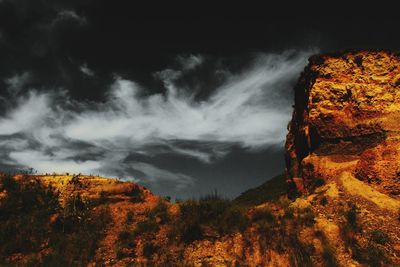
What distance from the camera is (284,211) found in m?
16.7

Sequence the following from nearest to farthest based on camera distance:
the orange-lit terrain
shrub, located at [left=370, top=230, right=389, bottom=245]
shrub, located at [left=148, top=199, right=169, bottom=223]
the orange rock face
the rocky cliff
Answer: shrub, located at [left=370, top=230, right=389, bottom=245], the orange-lit terrain, the rocky cliff, shrub, located at [left=148, top=199, right=169, bottom=223], the orange rock face

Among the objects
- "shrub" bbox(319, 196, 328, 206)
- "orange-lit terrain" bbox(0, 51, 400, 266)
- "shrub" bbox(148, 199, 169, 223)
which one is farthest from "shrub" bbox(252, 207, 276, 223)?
"shrub" bbox(148, 199, 169, 223)

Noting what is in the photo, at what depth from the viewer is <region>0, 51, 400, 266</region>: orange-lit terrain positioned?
47.4 ft

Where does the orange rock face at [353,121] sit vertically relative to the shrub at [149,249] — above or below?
above

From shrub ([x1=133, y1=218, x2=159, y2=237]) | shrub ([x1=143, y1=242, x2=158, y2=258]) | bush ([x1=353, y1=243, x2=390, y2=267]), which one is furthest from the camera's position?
shrub ([x1=133, y1=218, x2=159, y2=237])

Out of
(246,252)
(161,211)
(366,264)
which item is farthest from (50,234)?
(366,264)

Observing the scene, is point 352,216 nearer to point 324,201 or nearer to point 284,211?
point 324,201

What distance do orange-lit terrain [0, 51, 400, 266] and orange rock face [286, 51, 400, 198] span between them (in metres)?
0.05

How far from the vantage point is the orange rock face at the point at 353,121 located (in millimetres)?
17578

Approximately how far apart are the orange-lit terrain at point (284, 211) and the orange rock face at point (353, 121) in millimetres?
54

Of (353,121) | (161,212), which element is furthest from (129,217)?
(353,121)

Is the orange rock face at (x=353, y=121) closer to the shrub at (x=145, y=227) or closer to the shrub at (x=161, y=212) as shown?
the shrub at (x=161, y=212)

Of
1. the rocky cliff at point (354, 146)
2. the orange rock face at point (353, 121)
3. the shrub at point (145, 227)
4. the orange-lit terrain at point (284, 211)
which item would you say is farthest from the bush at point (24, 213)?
the orange rock face at point (353, 121)

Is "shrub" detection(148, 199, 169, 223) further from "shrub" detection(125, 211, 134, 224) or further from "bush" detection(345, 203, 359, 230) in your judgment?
"bush" detection(345, 203, 359, 230)
